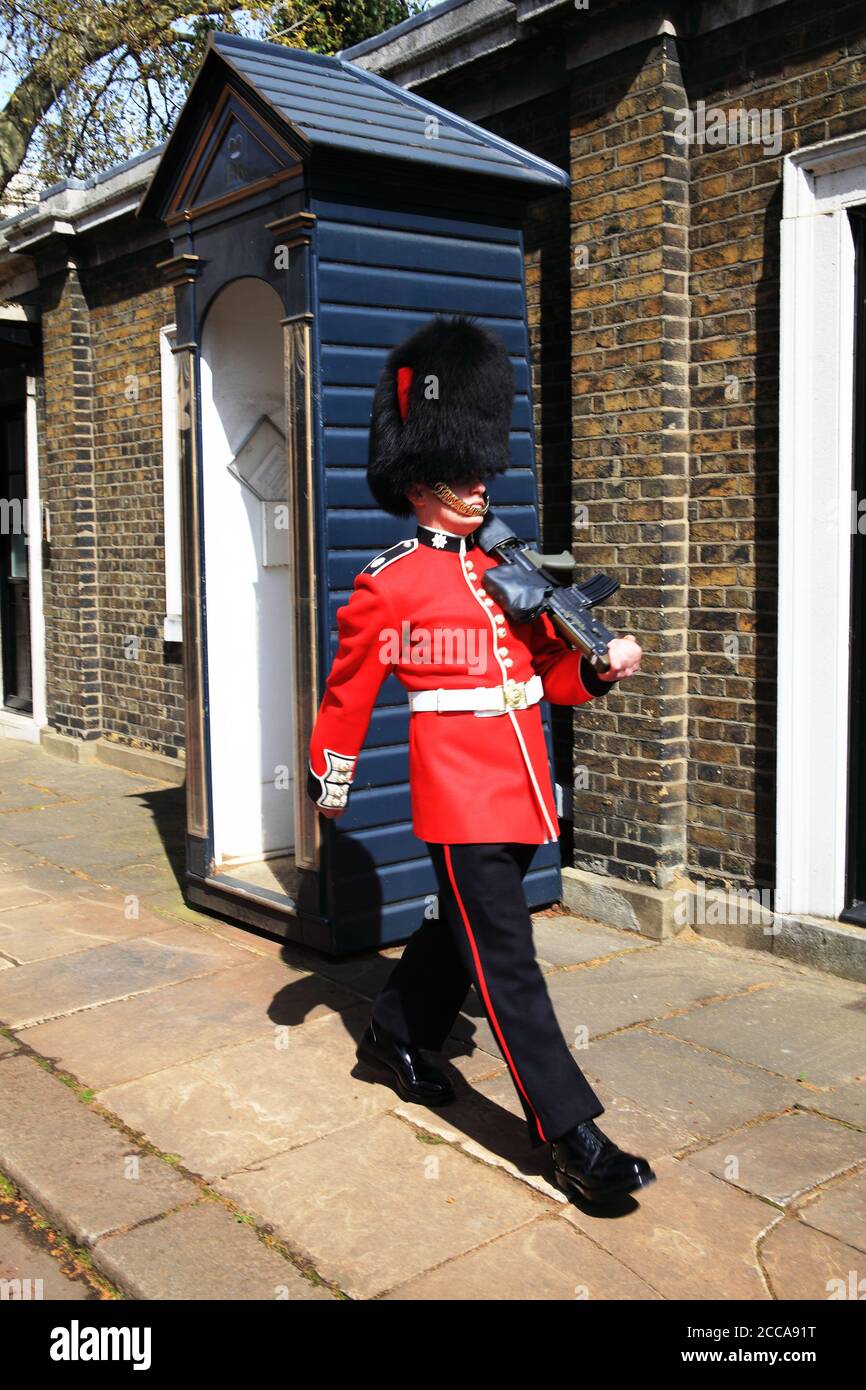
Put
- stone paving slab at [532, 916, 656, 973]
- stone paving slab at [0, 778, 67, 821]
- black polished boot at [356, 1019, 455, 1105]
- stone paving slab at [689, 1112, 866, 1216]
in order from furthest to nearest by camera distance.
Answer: stone paving slab at [0, 778, 67, 821], stone paving slab at [532, 916, 656, 973], black polished boot at [356, 1019, 455, 1105], stone paving slab at [689, 1112, 866, 1216]

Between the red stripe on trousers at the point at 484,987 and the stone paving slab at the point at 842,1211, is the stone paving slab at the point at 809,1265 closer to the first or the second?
the stone paving slab at the point at 842,1211

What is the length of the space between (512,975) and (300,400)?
7.72 feet

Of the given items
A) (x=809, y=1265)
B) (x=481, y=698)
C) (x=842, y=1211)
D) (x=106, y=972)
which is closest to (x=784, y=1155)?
(x=842, y=1211)

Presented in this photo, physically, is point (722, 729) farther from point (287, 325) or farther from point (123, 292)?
point (123, 292)

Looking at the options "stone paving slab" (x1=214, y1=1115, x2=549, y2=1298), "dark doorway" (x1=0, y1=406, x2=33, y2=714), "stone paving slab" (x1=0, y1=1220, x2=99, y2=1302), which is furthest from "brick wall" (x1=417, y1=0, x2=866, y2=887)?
"dark doorway" (x1=0, y1=406, x2=33, y2=714)

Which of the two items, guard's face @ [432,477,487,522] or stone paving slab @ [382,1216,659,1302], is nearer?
stone paving slab @ [382,1216,659,1302]

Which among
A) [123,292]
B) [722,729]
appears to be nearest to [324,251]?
[722,729]

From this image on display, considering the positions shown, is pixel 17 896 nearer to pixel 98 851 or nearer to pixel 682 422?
pixel 98 851

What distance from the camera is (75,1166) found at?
351cm

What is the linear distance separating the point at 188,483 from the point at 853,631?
265cm

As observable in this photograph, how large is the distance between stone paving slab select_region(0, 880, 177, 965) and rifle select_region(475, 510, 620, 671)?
2683mm

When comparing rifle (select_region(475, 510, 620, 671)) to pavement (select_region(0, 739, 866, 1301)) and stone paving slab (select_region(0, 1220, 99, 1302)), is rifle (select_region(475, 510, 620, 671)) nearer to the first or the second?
pavement (select_region(0, 739, 866, 1301))

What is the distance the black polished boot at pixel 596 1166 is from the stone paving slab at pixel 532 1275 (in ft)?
0.39

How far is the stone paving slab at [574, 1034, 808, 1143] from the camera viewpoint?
146 inches
